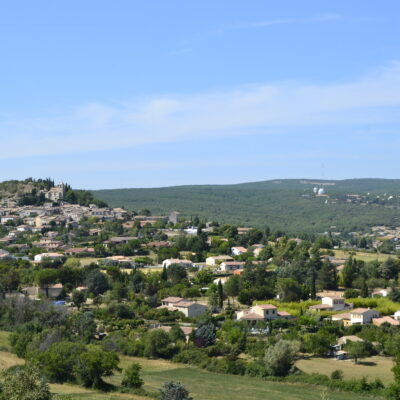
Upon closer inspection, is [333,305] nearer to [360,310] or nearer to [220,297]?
[360,310]

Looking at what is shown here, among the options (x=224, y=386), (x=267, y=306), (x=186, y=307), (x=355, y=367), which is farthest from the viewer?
(x=186, y=307)

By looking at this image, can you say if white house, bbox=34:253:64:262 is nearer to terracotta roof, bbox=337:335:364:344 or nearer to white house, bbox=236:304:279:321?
white house, bbox=236:304:279:321

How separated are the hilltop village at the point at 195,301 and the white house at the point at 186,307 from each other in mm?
117

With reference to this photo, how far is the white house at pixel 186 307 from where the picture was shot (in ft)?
172

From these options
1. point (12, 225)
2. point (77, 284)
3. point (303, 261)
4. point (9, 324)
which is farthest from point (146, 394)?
point (12, 225)

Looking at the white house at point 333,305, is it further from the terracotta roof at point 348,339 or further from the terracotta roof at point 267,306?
the terracotta roof at point 348,339

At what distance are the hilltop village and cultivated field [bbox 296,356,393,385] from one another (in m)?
0.33

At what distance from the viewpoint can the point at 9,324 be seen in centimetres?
4900

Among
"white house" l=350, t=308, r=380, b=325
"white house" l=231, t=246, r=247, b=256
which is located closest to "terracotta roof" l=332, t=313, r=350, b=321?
"white house" l=350, t=308, r=380, b=325

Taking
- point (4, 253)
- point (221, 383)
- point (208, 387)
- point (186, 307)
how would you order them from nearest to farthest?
point (208, 387) < point (221, 383) < point (186, 307) < point (4, 253)

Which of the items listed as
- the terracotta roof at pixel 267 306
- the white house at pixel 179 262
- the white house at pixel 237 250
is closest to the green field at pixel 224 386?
the terracotta roof at pixel 267 306

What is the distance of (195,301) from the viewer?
56.0m

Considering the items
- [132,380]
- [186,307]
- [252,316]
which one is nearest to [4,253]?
[186,307]

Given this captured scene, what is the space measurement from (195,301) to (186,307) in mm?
3562
